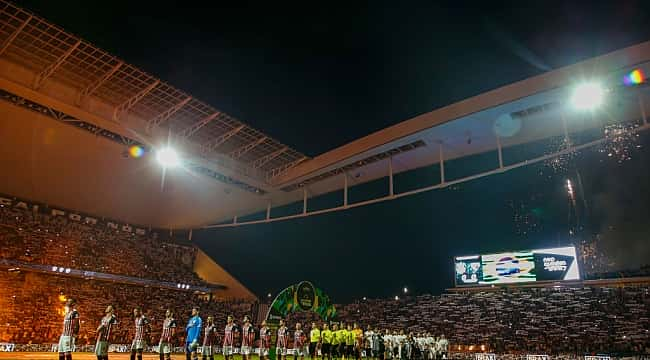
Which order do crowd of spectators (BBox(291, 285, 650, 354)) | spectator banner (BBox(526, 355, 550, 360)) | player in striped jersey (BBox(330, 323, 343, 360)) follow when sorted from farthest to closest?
crowd of spectators (BBox(291, 285, 650, 354)) < spectator banner (BBox(526, 355, 550, 360)) < player in striped jersey (BBox(330, 323, 343, 360))

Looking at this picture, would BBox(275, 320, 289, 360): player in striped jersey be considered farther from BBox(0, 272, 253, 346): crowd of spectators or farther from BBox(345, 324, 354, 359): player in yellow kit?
BBox(0, 272, 253, 346): crowd of spectators

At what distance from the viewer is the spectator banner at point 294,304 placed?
17953 millimetres

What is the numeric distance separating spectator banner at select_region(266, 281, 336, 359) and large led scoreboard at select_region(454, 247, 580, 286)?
1408cm

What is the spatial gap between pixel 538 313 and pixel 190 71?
25260mm

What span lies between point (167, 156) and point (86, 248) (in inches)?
467

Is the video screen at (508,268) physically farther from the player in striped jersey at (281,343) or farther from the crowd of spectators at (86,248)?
the crowd of spectators at (86,248)

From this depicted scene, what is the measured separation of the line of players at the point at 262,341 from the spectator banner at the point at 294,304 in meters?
0.44

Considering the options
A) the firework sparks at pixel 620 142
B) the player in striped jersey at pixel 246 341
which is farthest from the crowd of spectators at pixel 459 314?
the player in striped jersey at pixel 246 341

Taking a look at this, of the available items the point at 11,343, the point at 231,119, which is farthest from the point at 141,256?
the point at 231,119

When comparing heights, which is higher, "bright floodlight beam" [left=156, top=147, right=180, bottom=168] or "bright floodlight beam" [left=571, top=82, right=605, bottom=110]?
"bright floodlight beam" [left=571, top=82, right=605, bottom=110]

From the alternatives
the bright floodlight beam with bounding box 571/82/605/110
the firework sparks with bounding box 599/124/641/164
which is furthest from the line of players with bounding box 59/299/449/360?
the bright floodlight beam with bounding box 571/82/605/110

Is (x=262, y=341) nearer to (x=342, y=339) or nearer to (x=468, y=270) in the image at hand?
(x=342, y=339)

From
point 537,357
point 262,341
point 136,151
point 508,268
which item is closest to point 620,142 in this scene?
point 508,268

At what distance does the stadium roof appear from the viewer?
59.5 feet
